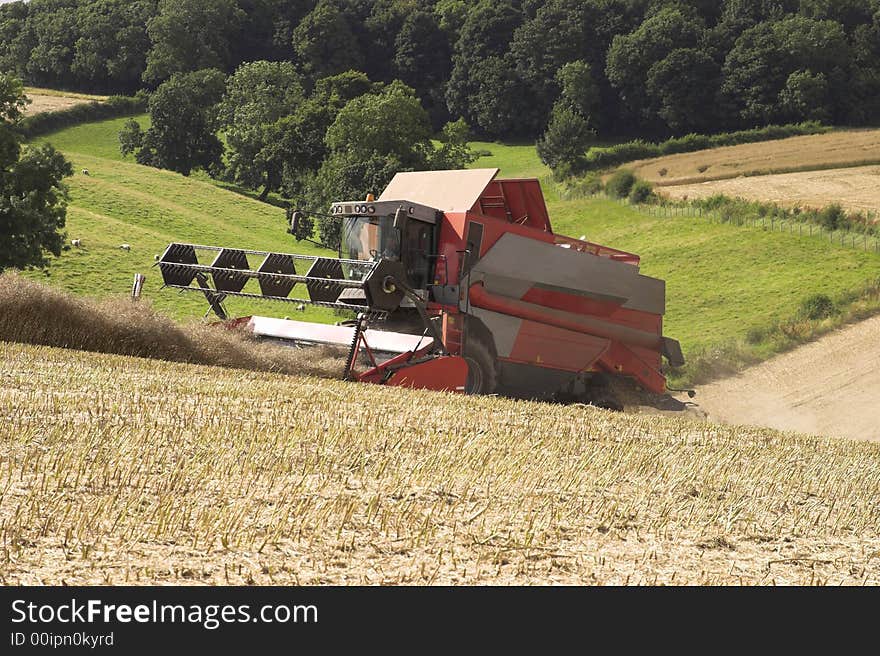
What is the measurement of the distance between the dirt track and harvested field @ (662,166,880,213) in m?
15.5

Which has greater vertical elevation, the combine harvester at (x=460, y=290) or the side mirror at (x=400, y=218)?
the side mirror at (x=400, y=218)

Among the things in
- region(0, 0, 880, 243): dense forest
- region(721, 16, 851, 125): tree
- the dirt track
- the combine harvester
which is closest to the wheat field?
the combine harvester

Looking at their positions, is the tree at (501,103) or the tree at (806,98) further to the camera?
the tree at (501,103)

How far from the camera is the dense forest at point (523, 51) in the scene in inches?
2331

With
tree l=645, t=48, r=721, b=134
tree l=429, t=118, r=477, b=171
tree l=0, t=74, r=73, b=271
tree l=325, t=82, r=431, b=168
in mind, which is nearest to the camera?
tree l=0, t=74, r=73, b=271

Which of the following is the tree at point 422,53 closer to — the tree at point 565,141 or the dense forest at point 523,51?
the dense forest at point 523,51

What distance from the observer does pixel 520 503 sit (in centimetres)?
591

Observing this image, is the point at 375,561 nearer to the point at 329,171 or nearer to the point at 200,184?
the point at 329,171

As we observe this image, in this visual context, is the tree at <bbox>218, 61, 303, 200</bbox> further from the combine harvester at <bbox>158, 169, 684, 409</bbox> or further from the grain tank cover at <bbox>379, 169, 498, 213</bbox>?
the combine harvester at <bbox>158, 169, 684, 409</bbox>

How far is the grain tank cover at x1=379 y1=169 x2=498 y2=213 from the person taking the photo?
44.0 ft

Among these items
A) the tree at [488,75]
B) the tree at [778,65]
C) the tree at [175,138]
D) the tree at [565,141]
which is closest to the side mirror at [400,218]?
the tree at [565,141]

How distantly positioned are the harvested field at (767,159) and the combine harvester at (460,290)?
30621 millimetres

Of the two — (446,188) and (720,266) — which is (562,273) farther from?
(720,266)

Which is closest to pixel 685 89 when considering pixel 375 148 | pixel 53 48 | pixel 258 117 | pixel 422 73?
pixel 375 148
